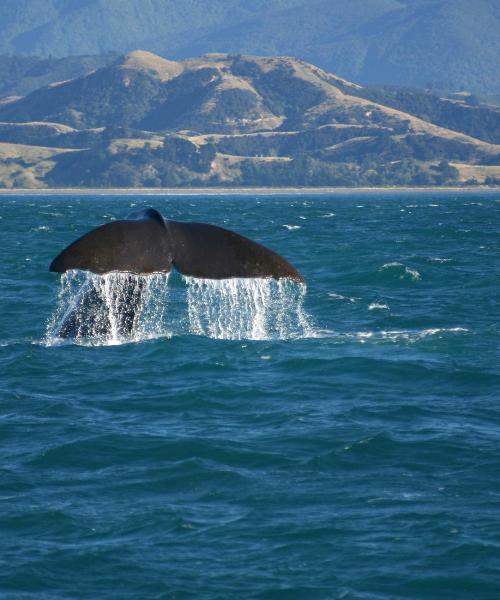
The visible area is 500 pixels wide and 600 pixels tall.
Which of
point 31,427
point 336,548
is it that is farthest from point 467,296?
point 336,548

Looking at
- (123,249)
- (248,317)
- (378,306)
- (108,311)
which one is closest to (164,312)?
(248,317)

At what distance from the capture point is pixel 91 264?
40.7 ft

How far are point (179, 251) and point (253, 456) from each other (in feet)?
7.40

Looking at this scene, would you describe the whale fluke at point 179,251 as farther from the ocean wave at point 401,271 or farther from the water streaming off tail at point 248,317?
the ocean wave at point 401,271

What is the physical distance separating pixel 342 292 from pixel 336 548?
1882 centimetres

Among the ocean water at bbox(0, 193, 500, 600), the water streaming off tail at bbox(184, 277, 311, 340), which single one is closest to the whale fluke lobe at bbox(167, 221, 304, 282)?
the ocean water at bbox(0, 193, 500, 600)

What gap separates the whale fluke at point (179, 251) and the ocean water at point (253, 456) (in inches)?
12.0

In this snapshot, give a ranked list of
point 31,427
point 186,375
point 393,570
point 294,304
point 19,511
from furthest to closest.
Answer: point 294,304 → point 186,375 → point 31,427 → point 19,511 → point 393,570

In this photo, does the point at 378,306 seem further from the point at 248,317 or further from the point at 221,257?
the point at 221,257

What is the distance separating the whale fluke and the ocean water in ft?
1.00

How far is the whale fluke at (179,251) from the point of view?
12773 mm

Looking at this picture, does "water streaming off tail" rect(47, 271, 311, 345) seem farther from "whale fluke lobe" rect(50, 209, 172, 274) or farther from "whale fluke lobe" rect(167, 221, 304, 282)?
"whale fluke lobe" rect(50, 209, 172, 274)

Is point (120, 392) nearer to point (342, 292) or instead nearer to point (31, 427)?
point (31, 427)

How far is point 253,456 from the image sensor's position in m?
13.5
